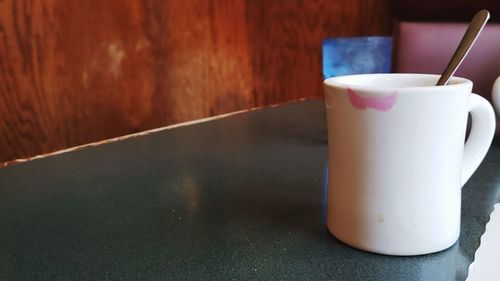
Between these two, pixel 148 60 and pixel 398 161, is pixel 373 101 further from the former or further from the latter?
pixel 148 60

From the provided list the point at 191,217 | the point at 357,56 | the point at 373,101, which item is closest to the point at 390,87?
the point at 373,101

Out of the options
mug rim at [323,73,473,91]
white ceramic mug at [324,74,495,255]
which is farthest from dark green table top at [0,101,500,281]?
mug rim at [323,73,473,91]

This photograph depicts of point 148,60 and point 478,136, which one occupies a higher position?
point 478,136

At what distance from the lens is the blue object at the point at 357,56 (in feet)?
2.54

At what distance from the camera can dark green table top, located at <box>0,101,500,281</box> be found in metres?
0.34

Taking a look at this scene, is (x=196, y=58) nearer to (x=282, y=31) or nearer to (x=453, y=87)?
(x=282, y=31)

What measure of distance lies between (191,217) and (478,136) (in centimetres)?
25

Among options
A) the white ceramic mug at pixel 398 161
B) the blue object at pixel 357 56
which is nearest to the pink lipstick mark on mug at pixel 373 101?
the white ceramic mug at pixel 398 161

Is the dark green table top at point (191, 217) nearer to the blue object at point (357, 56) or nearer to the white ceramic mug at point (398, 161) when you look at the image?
the white ceramic mug at point (398, 161)

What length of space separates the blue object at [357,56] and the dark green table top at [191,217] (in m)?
0.16

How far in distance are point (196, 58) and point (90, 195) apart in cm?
115

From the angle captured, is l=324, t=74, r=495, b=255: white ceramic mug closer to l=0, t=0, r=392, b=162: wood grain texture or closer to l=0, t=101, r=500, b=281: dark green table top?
l=0, t=101, r=500, b=281: dark green table top

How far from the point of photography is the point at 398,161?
1.07 ft

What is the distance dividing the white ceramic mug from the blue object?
43 centimetres
